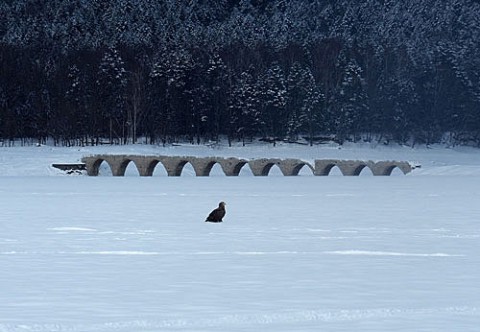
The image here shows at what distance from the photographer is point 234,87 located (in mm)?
79938

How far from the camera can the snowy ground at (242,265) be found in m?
11.2

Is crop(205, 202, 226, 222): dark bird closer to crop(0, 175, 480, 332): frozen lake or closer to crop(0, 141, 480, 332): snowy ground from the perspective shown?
crop(0, 141, 480, 332): snowy ground

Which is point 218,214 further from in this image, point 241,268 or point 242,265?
point 241,268

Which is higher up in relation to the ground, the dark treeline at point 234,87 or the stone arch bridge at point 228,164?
the dark treeline at point 234,87

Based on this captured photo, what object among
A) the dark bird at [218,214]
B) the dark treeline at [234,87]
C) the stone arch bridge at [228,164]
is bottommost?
the stone arch bridge at [228,164]

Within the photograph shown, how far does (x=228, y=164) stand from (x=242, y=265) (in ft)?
155

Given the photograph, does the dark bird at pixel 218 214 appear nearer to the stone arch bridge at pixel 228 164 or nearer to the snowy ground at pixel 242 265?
the snowy ground at pixel 242 265

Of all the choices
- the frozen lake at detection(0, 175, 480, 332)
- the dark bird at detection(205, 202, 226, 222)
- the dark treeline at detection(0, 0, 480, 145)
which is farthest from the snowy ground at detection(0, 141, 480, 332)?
the dark treeline at detection(0, 0, 480, 145)

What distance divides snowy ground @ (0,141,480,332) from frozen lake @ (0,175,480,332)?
22mm

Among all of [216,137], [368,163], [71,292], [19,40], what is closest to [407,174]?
[368,163]

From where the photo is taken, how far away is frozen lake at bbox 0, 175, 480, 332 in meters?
11.1

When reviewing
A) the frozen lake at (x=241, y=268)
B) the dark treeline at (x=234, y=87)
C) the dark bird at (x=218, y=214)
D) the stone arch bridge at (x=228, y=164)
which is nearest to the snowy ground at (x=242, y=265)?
the frozen lake at (x=241, y=268)

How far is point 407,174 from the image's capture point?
60781 millimetres

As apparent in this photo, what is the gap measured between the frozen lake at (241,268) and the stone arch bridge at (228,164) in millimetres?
30985
